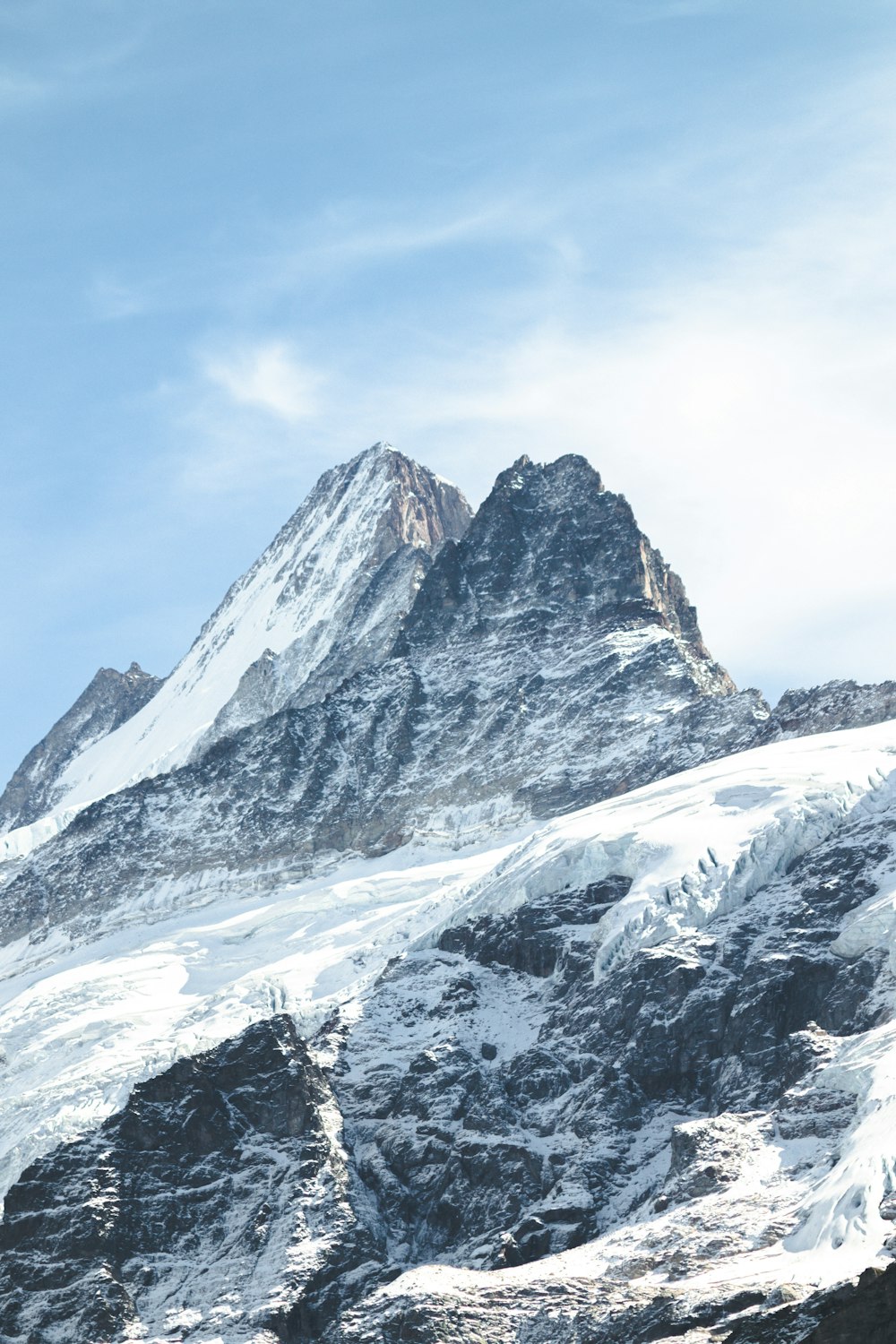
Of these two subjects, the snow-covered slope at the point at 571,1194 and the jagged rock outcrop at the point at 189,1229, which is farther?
the jagged rock outcrop at the point at 189,1229

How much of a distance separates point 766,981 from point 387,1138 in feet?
103

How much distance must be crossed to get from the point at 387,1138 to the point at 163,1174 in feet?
56.1

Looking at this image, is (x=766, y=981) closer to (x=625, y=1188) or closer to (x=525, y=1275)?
(x=625, y=1188)

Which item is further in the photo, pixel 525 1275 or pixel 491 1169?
pixel 491 1169

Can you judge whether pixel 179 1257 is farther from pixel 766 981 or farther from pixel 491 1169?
pixel 766 981

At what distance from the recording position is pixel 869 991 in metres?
190

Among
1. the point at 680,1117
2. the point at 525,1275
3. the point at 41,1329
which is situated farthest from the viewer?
the point at 680,1117

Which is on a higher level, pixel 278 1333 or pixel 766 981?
pixel 766 981

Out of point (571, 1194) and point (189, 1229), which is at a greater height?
point (189, 1229)

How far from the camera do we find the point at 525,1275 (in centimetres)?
16650

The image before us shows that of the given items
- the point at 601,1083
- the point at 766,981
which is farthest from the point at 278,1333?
the point at 766,981

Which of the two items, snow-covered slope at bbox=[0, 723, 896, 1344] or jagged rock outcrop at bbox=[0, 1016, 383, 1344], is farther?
jagged rock outcrop at bbox=[0, 1016, 383, 1344]

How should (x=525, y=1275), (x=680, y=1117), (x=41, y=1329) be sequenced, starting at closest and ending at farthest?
(x=525, y=1275) < (x=41, y=1329) < (x=680, y=1117)

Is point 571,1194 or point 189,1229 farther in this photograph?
point 189,1229
